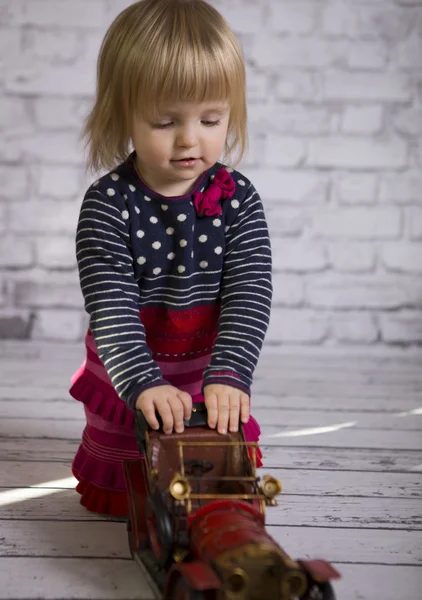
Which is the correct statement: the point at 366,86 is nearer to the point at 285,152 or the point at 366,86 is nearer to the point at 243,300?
the point at 285,152

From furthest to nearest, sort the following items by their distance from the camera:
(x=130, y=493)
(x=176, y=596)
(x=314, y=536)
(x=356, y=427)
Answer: (x=356, y=427) < (x=314, y=536) < (x=130, y=493) < (x=176, y=596)

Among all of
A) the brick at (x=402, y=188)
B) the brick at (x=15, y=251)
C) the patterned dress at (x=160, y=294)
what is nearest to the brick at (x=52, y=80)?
the brick at (x=15, y=251)

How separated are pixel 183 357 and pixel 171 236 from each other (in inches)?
7.6

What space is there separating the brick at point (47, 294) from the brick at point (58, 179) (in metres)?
0.23

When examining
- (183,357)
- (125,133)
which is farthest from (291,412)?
(125,133)

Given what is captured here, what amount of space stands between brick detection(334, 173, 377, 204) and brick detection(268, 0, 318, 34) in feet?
1.30

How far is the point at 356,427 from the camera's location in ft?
5.16

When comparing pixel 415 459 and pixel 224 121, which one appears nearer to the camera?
pixel 224 121

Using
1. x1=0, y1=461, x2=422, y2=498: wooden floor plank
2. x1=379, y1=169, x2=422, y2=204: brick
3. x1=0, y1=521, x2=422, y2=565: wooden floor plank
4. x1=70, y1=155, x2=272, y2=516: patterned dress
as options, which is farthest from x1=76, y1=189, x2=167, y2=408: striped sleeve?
x1=379, y1=169, x2=422, y2=204: brick

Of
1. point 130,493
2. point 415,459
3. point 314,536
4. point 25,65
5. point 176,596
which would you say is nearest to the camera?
point 176,596

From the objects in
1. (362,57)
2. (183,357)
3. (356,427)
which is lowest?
(356,427)

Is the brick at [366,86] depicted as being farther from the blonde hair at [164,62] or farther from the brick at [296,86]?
the blonde hair at [164,62]

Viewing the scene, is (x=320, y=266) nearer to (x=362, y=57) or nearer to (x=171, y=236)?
(x=362, y=57)

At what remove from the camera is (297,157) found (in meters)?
2.09
